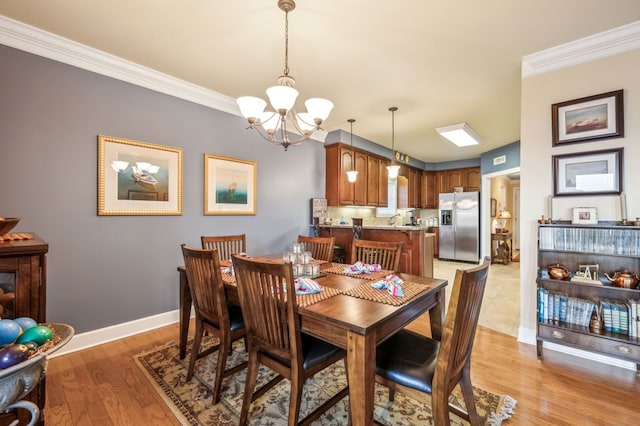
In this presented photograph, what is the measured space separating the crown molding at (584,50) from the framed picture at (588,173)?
31.5 inches

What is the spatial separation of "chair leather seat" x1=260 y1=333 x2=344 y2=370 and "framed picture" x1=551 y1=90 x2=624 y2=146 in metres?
2.64

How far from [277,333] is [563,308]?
2425 millimetres

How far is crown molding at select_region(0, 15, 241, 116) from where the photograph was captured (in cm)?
219

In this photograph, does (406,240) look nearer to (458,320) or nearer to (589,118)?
(589,118)

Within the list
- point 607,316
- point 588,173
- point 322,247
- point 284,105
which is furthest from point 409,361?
point 588,173

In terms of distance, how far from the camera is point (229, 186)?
3.52 metres

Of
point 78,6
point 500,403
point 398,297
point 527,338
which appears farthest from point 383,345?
point 78,6

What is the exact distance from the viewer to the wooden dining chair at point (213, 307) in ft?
5.80

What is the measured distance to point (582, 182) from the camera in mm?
2408

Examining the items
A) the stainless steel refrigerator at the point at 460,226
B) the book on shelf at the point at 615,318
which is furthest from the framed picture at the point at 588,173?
the stainless steel refrigerator at the point at 460,226

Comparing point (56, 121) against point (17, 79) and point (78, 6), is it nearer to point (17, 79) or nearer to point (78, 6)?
point (17, 79)

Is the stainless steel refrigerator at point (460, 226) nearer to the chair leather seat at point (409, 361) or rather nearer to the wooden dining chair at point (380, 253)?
the wooden dining chair at point (380, 253)

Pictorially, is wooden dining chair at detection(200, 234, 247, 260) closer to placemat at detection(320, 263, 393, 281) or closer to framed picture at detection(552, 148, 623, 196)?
placemat at detection(320, 263, 393, 281)

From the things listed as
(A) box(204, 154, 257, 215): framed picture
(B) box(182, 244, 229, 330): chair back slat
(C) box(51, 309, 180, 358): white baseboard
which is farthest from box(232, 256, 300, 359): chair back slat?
(A) box(204, 154, 257, 215): framed picture
